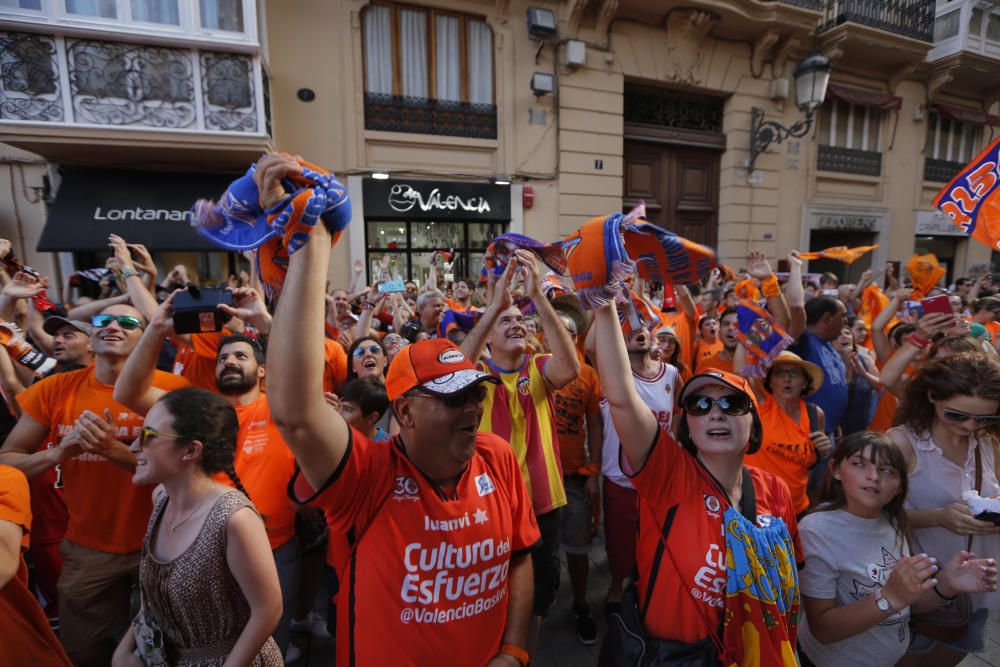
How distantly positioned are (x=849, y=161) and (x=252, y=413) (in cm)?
1684

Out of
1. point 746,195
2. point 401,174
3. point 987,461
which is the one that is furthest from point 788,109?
point 987,461

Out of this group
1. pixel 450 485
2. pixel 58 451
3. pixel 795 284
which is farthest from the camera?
pixel 795 284

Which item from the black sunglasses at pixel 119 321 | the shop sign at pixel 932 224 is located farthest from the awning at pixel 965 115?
the black sunglasses at pixel 119 321

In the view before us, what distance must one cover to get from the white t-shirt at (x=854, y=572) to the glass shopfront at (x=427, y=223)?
26.8 feet

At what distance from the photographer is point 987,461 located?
2375mm

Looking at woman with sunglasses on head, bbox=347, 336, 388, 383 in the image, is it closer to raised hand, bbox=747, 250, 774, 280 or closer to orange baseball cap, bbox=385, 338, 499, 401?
orange baseball cap, bbox=385, 338, 499, 401

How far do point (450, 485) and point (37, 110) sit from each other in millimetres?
9486

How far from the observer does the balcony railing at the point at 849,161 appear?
526 inches

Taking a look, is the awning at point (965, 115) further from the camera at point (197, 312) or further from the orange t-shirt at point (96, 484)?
the orange t-shirt at point (96, 484)

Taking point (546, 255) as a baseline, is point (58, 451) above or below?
below

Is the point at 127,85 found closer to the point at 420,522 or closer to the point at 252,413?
the point at 252,413

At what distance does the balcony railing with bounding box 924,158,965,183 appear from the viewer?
14977 millimetres

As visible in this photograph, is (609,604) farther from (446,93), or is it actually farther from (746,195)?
(746,195)

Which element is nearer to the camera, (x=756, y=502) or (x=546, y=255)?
(x=756, y=502)
